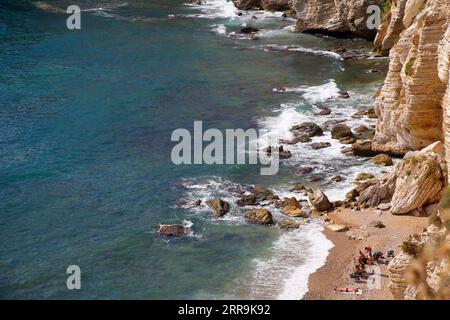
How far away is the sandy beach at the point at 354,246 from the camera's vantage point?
4700 centimetres

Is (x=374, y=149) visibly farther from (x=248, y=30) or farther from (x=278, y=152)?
(x=248, y=30)

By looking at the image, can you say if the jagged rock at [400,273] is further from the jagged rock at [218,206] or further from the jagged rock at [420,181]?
the jagged rock at [218,206]

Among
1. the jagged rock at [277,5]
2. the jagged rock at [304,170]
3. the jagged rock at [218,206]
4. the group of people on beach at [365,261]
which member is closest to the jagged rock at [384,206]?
the group of people on beach at [365,261]

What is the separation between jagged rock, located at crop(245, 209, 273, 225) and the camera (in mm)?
56688

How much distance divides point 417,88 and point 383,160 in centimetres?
772

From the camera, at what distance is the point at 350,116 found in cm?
7781

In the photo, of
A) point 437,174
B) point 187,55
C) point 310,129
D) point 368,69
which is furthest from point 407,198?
point 187,55

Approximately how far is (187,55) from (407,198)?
5411cm

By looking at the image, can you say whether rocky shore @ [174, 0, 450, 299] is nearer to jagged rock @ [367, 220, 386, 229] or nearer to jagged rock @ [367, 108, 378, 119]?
jagged rock @ [367, 220, 386, 229]

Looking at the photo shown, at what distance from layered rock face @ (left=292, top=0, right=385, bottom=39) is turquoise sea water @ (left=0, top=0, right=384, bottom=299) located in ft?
7.39

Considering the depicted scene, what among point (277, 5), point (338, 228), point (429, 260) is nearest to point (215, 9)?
point (277, 5)

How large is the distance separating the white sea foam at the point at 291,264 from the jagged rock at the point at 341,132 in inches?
677

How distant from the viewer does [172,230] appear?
55656 mm
